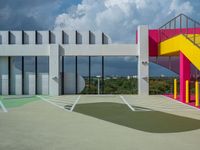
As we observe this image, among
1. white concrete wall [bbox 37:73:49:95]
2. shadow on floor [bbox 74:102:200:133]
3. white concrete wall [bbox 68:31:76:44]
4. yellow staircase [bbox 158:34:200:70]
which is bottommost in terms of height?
shadow on floor [bbox 74:102:200:133]

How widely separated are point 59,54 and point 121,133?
15424mm

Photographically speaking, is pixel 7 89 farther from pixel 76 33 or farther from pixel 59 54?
pixel 76 33

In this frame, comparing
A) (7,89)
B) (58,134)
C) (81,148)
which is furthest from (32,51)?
(81,148)

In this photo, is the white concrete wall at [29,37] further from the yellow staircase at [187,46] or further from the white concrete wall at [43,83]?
the yellow staircase at [187,46]

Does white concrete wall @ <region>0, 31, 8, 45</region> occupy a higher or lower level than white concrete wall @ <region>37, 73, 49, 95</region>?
higher

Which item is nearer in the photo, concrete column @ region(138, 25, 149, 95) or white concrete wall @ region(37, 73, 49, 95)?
concrete column @ region(138, 25, 149, 95)

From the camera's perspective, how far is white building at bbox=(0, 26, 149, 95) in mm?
23078

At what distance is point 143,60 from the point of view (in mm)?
22719

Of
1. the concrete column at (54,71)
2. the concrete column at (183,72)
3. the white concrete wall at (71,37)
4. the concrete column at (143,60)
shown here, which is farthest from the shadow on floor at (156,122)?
the white concrete wall at (71,37)

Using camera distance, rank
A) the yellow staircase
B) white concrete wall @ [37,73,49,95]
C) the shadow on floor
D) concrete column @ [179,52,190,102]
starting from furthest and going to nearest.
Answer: white concrete wall @ [37,73,49,95], concrete column @ [179,52,190,102], the yellow staircase, the shadow on floor

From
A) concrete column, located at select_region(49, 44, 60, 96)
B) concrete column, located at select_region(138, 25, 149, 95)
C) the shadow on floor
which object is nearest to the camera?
the shadow on floor

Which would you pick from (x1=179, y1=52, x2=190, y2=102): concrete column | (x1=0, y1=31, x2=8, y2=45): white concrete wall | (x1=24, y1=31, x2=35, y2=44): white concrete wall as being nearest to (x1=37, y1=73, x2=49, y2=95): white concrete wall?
(x1=24, y1=31, x2=35, y2=44): white concrete wall

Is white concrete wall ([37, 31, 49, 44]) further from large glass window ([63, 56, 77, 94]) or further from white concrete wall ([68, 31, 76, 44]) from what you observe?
large glass window ([63, 56, 77, 94])

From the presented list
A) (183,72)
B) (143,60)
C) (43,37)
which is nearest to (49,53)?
(43,37)
